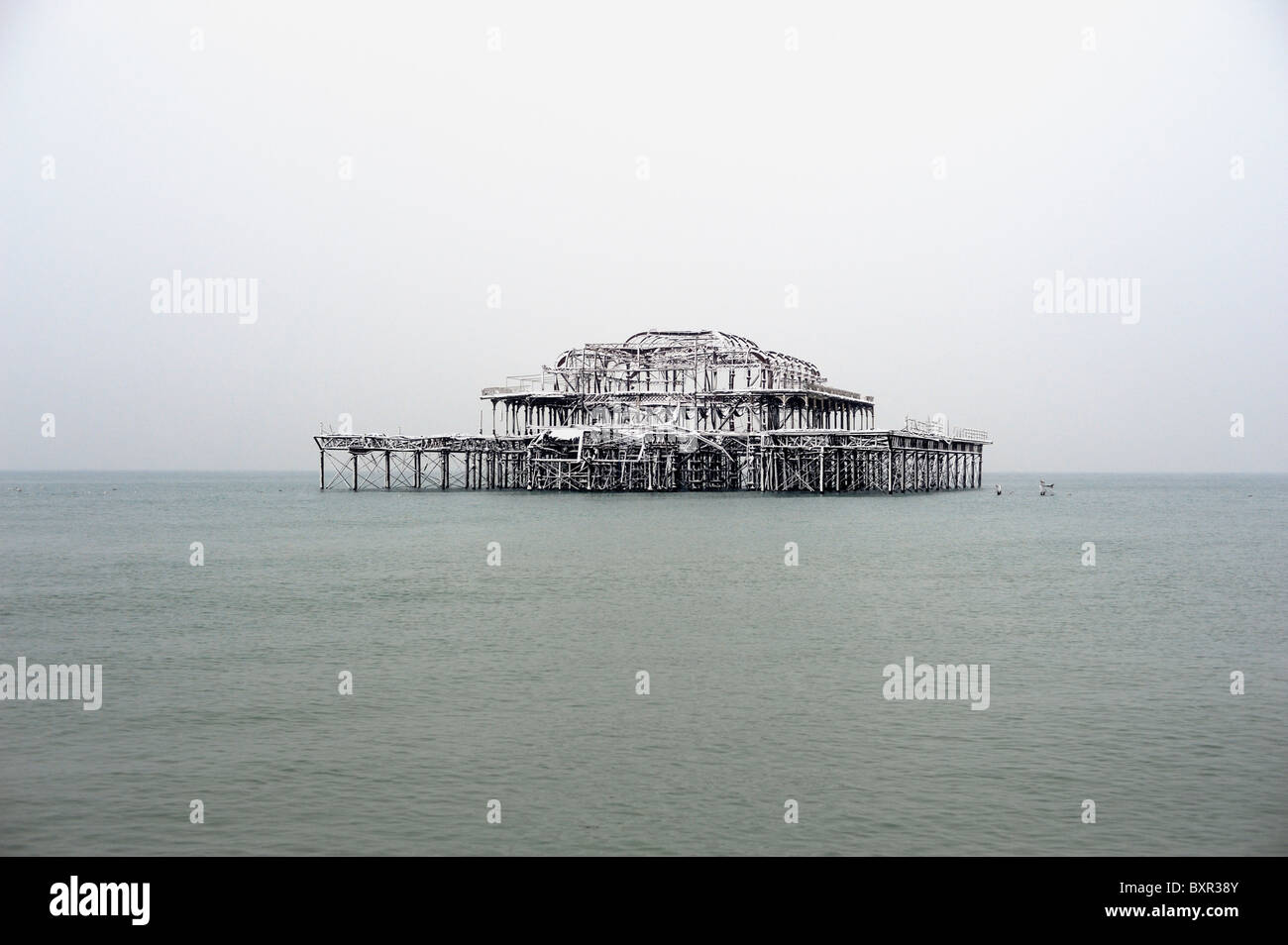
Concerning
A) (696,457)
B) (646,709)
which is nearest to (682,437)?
(696,457)

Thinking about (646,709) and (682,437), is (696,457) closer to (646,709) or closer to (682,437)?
(682,437)

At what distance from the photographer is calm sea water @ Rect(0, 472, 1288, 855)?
42.6ft

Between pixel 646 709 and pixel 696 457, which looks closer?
pixel 646 709

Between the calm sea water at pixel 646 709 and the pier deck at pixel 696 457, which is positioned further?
the pier deck at pixel 696 457

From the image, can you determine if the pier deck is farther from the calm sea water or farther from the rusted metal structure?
the calm sea water

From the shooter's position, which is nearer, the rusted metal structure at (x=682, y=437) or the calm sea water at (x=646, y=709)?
the calm sea water at (x=646, y=709)

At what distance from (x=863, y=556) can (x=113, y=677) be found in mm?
26110

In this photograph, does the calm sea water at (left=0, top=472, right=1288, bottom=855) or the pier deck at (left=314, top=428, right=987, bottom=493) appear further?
the pier deck at (left=314, top=428, right=987, bottom=493)

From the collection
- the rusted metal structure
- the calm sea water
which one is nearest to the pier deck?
the rusted metal structure

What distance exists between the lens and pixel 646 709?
18156mm

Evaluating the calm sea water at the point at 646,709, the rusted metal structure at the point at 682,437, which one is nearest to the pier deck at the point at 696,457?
the rusted metal structure at the point at 682,437

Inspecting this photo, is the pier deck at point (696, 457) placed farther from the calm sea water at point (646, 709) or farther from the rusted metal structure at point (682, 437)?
the calm sea water at point (646, 709)

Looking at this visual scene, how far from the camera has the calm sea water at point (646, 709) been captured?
42.6 ft
